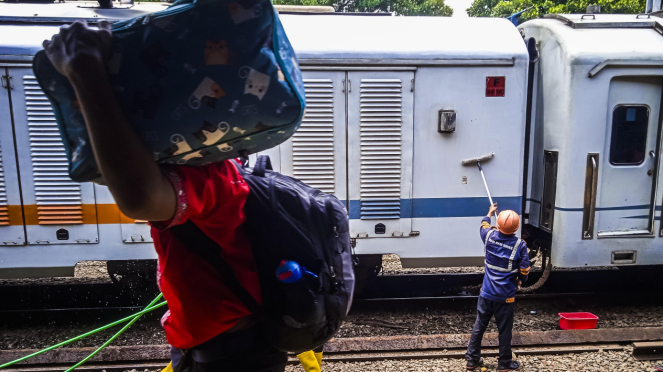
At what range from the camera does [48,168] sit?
4.69 m

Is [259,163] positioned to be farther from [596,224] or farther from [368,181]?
[596,224]

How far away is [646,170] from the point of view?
5086 millimetres

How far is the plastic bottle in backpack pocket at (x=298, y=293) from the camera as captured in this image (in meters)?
1.45

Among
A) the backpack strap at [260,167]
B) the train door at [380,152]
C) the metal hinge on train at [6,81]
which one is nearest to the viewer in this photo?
the backpack strap at [260,167]

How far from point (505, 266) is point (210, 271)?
3.28m

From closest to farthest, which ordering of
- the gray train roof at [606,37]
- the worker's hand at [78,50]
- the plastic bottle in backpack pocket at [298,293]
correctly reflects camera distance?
the worker's hand at [78,50] → the plastic bottle in backpack pocket at [298,293] → the gray train roof at [606,37]

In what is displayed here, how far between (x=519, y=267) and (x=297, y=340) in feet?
10.2

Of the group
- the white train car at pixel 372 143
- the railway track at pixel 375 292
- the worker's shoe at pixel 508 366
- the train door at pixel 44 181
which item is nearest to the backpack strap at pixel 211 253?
the worker's shoe at pixel 508 366

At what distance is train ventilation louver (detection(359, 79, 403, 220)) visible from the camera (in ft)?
16.3

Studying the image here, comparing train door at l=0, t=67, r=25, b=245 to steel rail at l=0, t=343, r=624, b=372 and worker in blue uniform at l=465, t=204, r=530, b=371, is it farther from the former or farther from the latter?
worker in blue uniform at l=465, t=204, r=530, b=371

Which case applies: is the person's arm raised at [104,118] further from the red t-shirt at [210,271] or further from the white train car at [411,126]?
the white train car at [411,126]

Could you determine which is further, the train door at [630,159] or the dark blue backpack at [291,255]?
the train door at [630,159]

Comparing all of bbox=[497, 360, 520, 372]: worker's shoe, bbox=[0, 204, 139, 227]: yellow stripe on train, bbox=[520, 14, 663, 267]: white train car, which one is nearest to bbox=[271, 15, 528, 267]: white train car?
bbox=[520, 14, 663, 267]: white train car

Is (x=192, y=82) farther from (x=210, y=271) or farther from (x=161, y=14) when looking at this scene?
(x=210, y=271)
